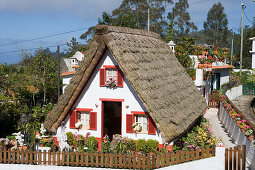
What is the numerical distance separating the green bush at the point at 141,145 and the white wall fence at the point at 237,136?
4.18 m

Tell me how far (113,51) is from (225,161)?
607 cm

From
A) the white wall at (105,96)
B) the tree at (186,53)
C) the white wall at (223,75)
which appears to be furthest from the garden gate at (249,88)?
the white wall at (105,96)

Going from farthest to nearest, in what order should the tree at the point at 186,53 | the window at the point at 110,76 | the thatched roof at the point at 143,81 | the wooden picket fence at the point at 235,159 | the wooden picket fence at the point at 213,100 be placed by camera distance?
the wooden picket fence at the point at 213,100 < the tree at the point at 186,53 < the window at the point at 110,76 < the thatched roof at the point at 143,81 < the wooden picket fence at the point at 235,159

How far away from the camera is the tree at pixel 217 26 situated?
7300 cm

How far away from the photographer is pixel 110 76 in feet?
43.3

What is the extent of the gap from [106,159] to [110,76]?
3845 mm

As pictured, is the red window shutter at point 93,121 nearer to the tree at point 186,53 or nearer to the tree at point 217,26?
the tree at point 186,53

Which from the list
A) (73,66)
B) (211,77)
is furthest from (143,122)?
(211,77)

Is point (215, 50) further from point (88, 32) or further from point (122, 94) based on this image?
point (88, 32)

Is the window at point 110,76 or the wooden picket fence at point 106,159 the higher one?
the window at point 110,76

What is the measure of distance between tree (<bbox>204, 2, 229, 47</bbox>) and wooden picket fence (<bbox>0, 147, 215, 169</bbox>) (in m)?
65.2

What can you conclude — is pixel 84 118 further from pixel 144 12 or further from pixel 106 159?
pixel 144 12

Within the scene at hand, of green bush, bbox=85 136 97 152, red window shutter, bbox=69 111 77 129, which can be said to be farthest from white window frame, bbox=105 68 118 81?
green bush, bbox=85 136 97 152

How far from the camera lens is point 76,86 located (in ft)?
42.8
